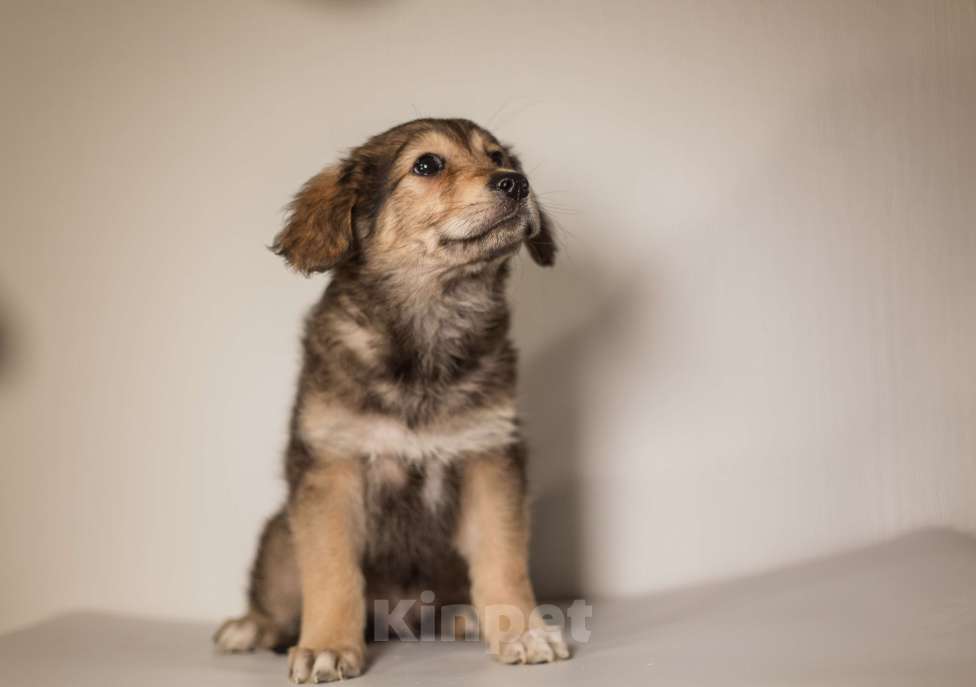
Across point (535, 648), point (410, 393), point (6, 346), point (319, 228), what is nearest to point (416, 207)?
point (319, 228)

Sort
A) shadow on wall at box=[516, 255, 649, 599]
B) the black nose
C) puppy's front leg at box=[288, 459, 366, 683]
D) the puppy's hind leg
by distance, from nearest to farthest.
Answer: puppy's front leg at box=[288, 459, 366, 683], the black nose, the puppy's hind leg, shadow on wall at box=[516, 255, 649, 599]

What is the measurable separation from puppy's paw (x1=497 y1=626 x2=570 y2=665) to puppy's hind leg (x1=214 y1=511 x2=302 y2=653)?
735 mm

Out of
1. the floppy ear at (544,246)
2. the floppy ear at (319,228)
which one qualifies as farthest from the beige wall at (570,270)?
the floppy ear at (319,228)

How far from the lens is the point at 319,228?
125 inches

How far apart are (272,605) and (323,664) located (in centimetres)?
66

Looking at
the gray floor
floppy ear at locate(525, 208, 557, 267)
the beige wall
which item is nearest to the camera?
the gray floor

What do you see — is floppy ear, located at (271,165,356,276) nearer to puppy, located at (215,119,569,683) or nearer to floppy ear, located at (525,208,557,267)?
puppy, located at (215,119,569,683)

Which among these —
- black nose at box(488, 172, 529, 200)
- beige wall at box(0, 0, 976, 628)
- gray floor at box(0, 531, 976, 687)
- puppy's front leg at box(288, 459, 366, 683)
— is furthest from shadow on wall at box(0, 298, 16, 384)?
black nose at box(488, 172, 529, 200)

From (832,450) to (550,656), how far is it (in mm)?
1571

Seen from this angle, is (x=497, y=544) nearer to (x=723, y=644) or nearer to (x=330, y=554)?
(x=330, y=554)

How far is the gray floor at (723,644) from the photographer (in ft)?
8.71

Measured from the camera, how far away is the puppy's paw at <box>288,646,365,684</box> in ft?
9.33

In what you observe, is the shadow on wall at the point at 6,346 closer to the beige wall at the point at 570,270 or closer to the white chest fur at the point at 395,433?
the beige wall at the point at 570,270

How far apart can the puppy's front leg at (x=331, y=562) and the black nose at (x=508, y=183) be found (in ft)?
2.77
